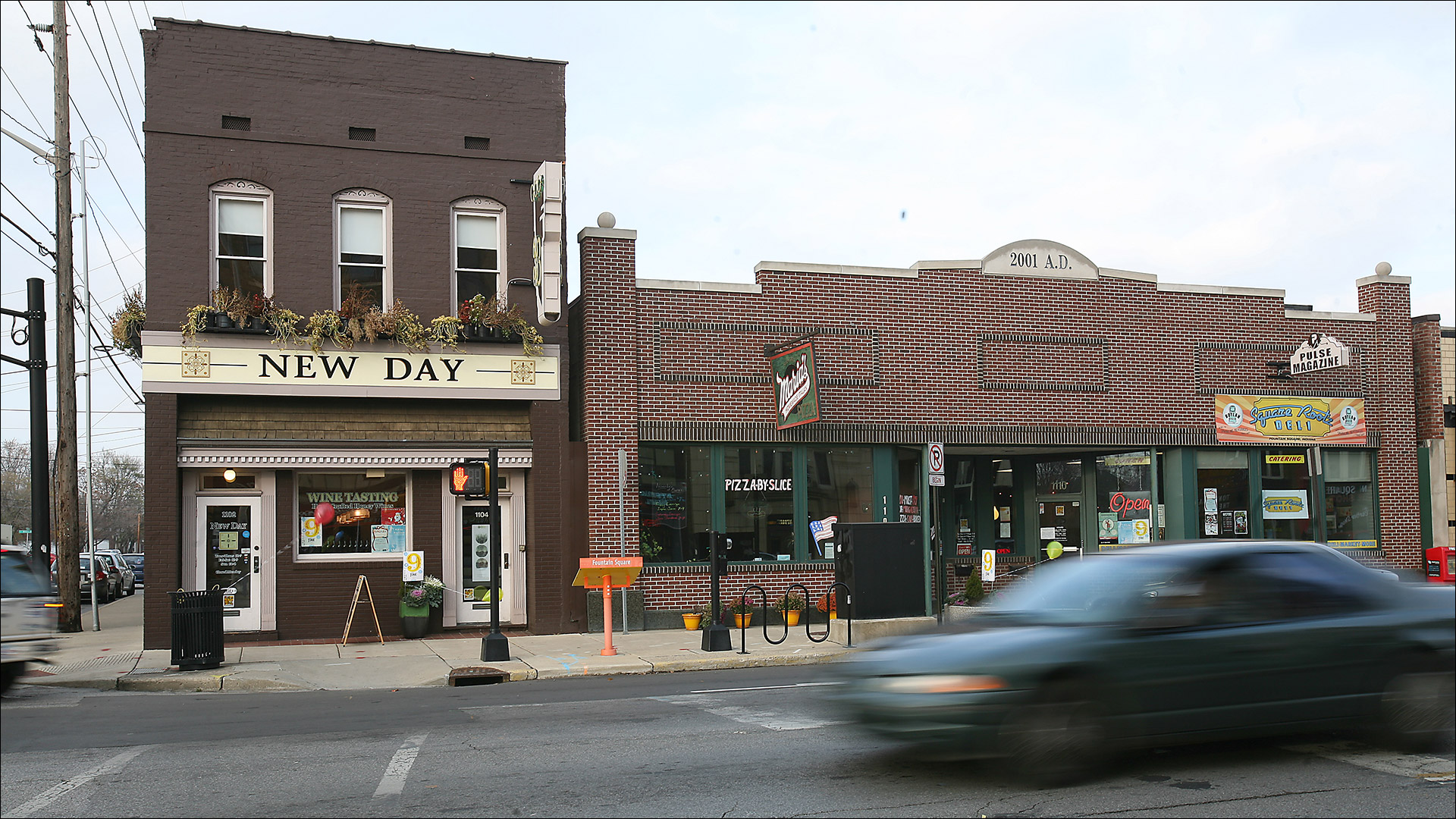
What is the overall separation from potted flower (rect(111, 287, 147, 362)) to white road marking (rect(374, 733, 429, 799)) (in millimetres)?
10488

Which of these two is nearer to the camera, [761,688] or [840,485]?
[761,688]

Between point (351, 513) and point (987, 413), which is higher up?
point (987, 413)

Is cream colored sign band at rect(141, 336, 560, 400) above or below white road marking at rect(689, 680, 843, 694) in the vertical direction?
above

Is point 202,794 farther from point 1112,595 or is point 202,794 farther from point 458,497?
point 458,497

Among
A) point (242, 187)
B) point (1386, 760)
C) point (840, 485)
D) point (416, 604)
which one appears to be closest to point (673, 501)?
point (840, 485)

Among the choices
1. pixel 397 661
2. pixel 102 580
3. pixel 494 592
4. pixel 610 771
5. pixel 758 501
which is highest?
pixel 758 501

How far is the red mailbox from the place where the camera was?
22.0 meters

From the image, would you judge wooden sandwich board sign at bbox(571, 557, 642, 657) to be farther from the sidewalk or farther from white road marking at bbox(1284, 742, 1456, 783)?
white road marking at bbox(1284, 742, 1456, 783)

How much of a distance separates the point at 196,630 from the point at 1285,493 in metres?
19.2

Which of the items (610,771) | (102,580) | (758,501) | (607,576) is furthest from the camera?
(102,580)

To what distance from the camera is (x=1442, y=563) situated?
2211cm

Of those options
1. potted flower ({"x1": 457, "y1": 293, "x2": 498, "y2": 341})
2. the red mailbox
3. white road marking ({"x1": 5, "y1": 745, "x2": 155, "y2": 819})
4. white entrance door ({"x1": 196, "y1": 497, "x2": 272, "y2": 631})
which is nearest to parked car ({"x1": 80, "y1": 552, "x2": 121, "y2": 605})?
white entrance door ({"x1": 196, "y1": 497, "x2": 272, "y2": 631})

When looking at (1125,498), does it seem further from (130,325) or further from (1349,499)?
(130,325)

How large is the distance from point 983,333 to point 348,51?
38.7 ft
